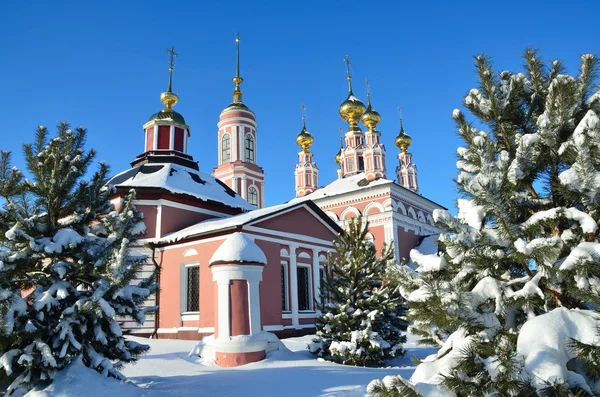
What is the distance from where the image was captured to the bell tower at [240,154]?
100.0 feet

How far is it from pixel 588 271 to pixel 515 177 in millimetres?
762

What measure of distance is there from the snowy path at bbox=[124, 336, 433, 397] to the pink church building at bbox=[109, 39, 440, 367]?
770 mm

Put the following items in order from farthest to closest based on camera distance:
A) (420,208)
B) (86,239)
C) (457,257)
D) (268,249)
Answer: (420,208) < (268,249) < (86,239) < (457,257)

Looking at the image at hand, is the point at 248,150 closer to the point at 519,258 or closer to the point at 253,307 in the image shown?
the point at 253,307

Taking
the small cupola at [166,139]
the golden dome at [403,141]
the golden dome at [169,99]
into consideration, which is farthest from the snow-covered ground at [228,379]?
the golden dome at [403,141]

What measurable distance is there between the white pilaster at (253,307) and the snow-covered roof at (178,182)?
7.61m

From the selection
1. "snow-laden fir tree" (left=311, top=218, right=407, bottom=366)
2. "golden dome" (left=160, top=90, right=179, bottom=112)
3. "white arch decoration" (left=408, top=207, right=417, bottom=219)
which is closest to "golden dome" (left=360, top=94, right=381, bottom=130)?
"white arch decoration" (left=408, top=207, right=417, bottom=219)

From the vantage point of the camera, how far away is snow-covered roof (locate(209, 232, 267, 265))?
10.4 m

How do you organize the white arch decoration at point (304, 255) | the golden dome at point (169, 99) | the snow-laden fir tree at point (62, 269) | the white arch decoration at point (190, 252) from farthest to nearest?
1. the golden dome at point (169, 99)
2. the white arch decoration at point (304, 255)
3. the white arch decoration at point (190, 252)
4. the snow-laden fir tree at point (62, 269)

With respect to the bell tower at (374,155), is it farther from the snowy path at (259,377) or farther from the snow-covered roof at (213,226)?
the snowy path at (259,377)

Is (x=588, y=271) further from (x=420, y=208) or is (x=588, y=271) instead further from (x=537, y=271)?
(x=420, y=208)

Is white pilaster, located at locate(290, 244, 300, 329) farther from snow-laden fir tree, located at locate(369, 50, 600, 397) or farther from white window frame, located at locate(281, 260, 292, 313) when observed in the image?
snow-laden fir tree, located at locate(369, 50, 600, 397)

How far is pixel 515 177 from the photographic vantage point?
308cm

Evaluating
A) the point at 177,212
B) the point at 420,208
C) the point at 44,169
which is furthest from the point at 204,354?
the point at 420,208
